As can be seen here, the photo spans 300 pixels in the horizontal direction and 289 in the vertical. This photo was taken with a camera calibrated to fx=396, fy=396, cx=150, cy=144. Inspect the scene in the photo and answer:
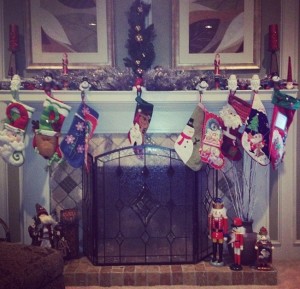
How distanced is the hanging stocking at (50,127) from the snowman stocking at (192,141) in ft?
A: 2.72

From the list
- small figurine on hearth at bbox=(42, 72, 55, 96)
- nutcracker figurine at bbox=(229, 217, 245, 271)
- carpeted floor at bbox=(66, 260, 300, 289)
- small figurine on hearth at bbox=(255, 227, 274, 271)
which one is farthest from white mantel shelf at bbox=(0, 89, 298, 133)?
carpeted floor at bbox=(66, 260, 300, 289)

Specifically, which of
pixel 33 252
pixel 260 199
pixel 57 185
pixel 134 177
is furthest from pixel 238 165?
pixel 33 252

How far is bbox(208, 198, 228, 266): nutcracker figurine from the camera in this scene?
2.76 meters

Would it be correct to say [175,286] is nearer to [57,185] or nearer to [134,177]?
[134,177]

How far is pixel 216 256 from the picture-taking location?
2.92m

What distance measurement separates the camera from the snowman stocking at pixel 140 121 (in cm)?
275

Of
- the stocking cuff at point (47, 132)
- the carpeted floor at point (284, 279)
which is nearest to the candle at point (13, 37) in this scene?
the stocking cuff at point (47, 132)

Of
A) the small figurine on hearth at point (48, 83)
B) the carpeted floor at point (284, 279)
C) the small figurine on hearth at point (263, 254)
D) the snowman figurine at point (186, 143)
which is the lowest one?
the carpeted floor at point (284, 279)

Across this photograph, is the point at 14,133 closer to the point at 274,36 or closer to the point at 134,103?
the point at 134,103

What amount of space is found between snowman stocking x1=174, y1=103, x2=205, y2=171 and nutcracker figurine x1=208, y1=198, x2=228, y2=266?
316mm

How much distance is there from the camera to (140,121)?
2.76 m

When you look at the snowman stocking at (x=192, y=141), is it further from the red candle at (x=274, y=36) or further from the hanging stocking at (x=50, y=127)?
the hanging stocking at (x=50, y=127)

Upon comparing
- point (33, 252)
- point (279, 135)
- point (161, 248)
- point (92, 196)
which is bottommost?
point (161, 248)

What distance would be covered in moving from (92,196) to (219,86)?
121 cm
